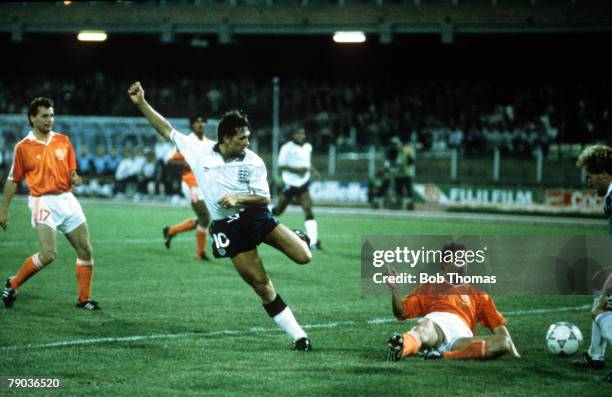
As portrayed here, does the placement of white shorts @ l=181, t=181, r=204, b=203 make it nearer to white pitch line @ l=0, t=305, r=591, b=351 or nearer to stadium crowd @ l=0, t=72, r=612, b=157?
white pitch line @ l=0, t=305, r=591, b=351

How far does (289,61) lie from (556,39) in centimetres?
1289

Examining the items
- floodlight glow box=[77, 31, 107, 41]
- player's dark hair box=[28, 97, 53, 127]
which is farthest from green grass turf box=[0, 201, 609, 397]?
floodlight glow box=[77, 31, 107, 41]

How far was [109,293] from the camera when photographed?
1110cm

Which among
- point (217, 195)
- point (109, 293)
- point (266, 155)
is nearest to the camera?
point (217, 195)

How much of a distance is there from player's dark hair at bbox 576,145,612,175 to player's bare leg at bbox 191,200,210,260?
8437 mm

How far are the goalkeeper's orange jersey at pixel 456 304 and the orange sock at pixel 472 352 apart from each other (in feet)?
0.63

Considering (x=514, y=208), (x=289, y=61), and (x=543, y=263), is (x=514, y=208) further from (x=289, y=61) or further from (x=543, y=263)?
(x=289, y=61)

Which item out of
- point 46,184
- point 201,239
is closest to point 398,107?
point 201,239

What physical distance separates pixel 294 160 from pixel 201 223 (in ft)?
10.2

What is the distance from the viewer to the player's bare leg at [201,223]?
48.3 feet

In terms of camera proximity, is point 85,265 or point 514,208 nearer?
point 85,265

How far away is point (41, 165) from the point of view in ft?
31.8

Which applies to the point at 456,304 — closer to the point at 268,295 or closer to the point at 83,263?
the point at 268,295

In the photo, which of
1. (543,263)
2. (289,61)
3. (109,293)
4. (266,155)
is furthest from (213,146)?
(289,61)
